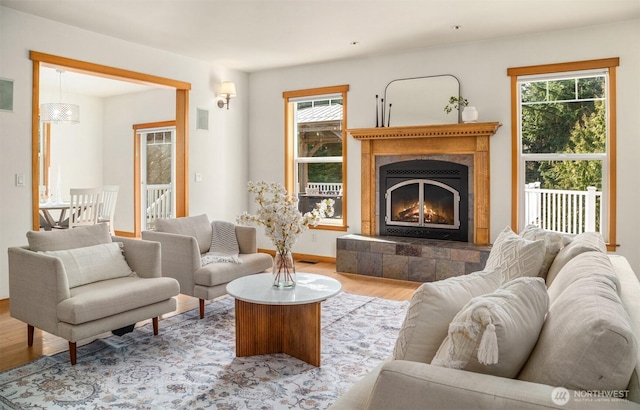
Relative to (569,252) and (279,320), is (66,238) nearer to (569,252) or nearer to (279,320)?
(279,320)

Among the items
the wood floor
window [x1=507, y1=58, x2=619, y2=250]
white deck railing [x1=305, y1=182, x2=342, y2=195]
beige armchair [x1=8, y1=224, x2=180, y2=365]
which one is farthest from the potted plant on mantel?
beige armchair [x1=8, y1=224, x2=180, y2=365]

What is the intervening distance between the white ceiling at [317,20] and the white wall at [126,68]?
139mm

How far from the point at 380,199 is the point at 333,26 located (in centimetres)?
220

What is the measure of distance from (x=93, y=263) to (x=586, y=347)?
3.02 metres

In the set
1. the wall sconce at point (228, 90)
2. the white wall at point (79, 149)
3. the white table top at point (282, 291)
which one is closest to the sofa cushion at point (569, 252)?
the white table top at point (282, 291)

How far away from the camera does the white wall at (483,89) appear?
4441 millimetres

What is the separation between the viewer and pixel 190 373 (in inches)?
105

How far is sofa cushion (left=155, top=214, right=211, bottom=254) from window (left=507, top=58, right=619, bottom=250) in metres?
3.30

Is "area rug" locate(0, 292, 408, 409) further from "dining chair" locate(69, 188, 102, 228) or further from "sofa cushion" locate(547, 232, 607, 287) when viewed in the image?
"dining chair" locate(69, 188, 102, 228)

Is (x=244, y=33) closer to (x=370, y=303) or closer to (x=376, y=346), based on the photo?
(x=370, y=303)

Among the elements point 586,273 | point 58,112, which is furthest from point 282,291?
point 58,112

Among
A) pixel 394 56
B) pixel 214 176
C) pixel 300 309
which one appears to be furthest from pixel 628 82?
pixel 214 176

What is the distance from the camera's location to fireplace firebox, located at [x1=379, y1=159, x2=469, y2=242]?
523 cm

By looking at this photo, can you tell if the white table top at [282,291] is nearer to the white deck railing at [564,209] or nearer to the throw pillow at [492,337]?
the throw pillow at [492,337]
